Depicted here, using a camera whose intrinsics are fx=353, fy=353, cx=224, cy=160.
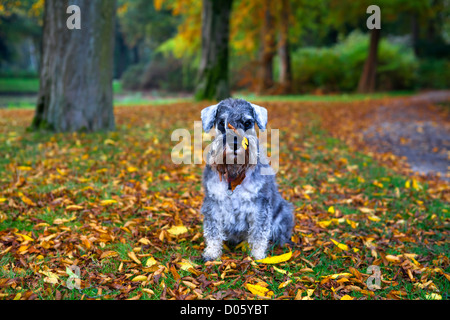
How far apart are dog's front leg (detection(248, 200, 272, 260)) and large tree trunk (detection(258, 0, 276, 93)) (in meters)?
19.5

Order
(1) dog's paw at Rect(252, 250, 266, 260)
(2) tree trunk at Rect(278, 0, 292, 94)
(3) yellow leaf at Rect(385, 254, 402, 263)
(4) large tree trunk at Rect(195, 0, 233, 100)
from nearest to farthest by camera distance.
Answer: (1) dog's paw at Rect(252, 250, 266, 260), (3) yellow leaf at Rect(385, 254, 402, 263), (4) large tree trunk at Rect(195, 0, 233, 100), (2) tree trunk at Rect(278, 0, 292, 94)

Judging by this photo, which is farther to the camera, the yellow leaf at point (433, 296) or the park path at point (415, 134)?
the park path at point (415, 134)

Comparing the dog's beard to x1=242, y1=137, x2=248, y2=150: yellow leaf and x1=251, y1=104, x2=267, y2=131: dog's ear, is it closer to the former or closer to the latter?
x1=242, y1=137, x2=248, y2=150: yellow leaf

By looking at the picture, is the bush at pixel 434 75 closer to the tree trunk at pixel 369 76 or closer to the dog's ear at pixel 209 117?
the tree trunk at pixel 369 76

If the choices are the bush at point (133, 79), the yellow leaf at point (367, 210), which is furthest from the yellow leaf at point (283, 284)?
the bush at point (133, 79)

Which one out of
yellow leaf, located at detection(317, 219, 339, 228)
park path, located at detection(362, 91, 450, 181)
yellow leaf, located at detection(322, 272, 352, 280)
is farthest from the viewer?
park path, located at detection(362, 91, 450, 181)

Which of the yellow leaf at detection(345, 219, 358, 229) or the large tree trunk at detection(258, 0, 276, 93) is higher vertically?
the large tree trunk at detection(258, 0, 276, 93)

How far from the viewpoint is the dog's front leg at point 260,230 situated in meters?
3.52

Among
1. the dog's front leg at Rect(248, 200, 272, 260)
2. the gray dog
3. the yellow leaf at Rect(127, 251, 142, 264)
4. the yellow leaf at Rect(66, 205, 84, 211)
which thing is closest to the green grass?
the yellow leaf at Rect(66, 205, 84, 211)

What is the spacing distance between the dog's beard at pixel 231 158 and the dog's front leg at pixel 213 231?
1.35ft

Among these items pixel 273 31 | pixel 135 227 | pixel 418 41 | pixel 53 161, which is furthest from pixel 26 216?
pixel 418 41

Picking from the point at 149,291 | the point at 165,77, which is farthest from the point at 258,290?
the point at 165,77

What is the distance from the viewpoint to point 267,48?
23.4 metres

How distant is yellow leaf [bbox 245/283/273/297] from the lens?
10.3 feet
